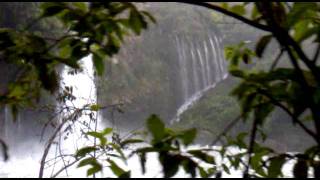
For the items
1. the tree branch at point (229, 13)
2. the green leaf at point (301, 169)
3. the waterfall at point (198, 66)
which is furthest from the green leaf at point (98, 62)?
the waterfall at point (198, 66)

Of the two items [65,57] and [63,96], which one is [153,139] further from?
[63,96]

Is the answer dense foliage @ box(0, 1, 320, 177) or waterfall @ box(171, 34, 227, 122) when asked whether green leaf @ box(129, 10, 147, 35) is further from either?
waterfall @ box(171, 34, 227, 122)

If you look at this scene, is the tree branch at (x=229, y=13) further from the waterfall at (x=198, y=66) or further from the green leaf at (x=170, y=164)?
the waterfall at (x=198, y=66)

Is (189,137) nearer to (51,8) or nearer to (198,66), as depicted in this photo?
(51,8)

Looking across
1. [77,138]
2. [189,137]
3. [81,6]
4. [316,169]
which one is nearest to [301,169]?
[316,169]

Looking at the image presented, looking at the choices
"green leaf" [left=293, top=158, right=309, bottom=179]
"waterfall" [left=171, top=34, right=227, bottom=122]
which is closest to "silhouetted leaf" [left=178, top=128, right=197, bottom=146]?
"green leaf" [left=293, top=158, right=309, bottom=179]

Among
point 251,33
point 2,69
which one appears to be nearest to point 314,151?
point 2,69
